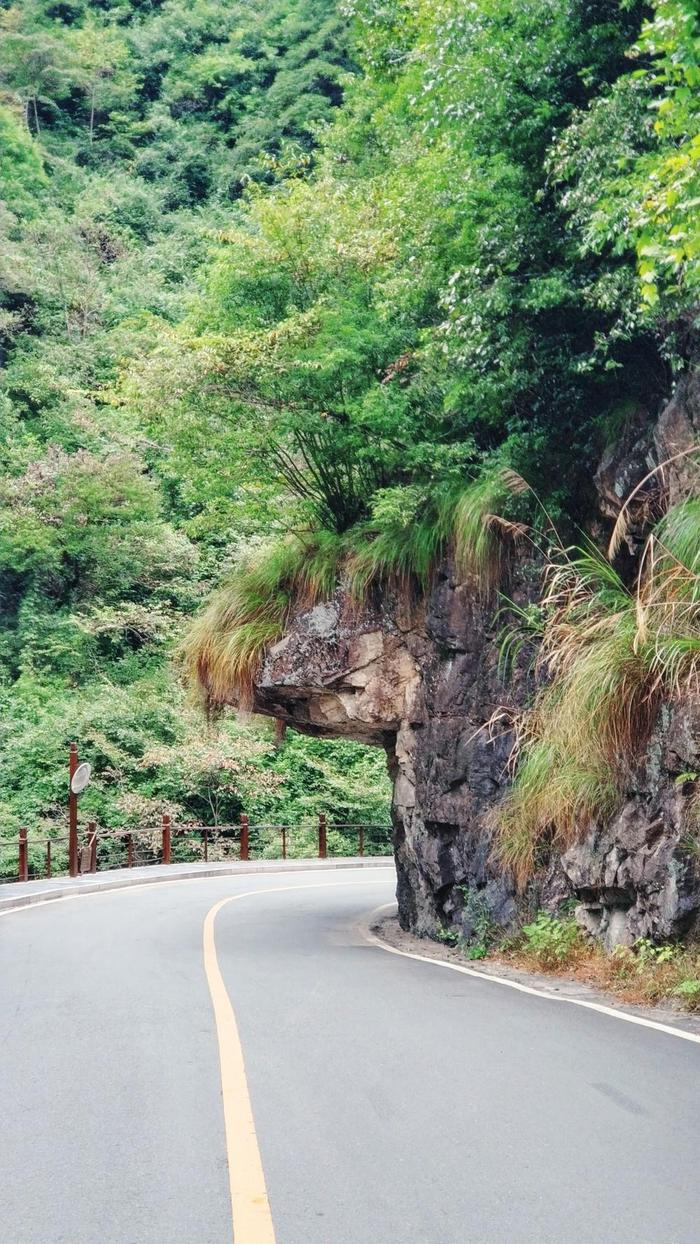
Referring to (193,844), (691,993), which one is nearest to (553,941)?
(691,993)

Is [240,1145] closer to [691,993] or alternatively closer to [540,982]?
[691,993]

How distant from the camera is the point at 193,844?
34.0 m

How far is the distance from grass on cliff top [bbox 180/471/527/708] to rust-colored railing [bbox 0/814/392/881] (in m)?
13.7

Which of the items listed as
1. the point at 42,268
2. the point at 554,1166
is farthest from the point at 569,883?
the point at 42,268

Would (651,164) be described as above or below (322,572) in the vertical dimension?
above

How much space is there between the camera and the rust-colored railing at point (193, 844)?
3100cm

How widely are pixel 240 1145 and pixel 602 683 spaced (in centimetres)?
604

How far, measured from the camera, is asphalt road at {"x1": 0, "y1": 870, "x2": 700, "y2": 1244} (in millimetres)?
4113

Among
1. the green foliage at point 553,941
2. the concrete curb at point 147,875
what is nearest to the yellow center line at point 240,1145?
the green foliage at point 553,941

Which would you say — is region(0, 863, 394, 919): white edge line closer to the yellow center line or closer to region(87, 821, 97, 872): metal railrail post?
region(87, 821, 97, 872): metal railrail post

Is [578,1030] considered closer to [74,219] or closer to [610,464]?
[610,464]

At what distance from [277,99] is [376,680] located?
171 feet

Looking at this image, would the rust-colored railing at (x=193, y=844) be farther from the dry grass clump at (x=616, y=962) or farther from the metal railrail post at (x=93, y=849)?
the dry grass clump at (x=616, y=962)

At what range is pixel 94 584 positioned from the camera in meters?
41.5
